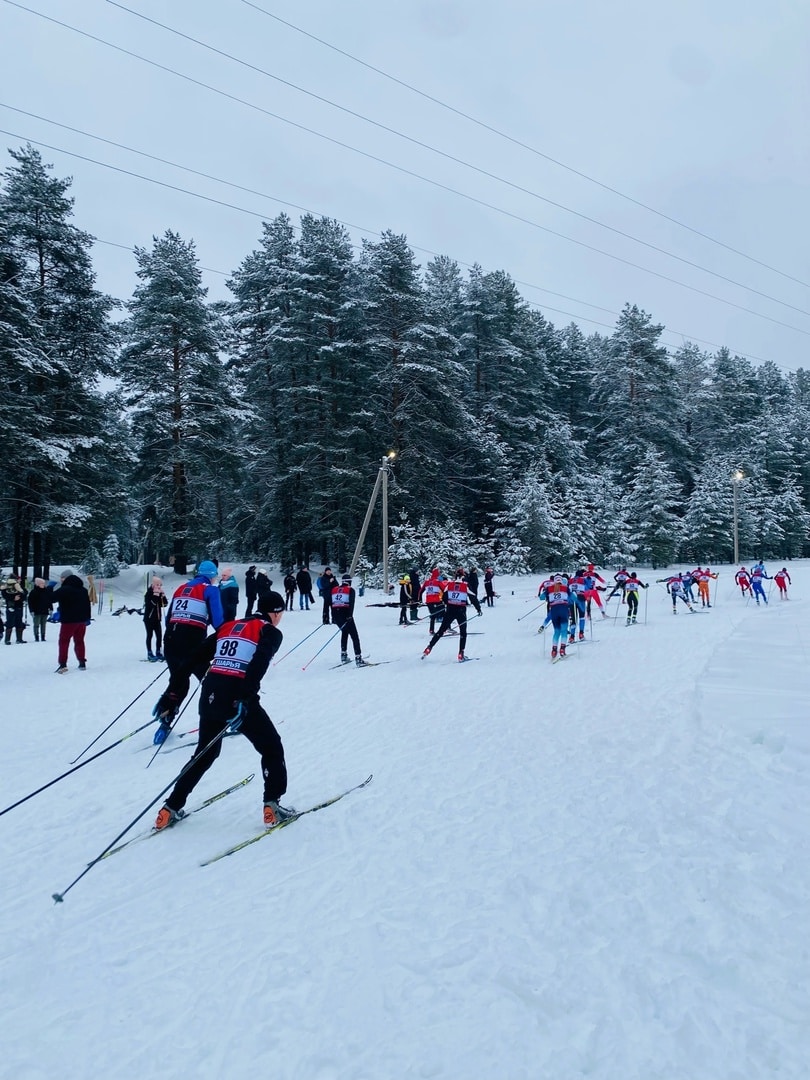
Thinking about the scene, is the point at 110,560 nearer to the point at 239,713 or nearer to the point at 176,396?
the point at 176,396

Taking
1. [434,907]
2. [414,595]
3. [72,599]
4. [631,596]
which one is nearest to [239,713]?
[434,907]

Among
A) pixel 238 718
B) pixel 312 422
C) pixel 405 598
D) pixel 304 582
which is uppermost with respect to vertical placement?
pixel 312 422

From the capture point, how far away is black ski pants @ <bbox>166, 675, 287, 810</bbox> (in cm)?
520

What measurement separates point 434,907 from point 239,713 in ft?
7.18

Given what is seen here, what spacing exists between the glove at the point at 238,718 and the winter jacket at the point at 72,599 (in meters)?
7.90

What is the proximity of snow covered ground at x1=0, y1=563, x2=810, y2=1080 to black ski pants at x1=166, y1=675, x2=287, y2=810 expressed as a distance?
0.39 m

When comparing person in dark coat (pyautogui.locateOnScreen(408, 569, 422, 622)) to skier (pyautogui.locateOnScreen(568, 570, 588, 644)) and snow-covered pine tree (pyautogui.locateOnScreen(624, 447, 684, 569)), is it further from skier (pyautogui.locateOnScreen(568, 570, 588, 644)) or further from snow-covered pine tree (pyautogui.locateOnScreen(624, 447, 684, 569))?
snow-covered pine tree (pyautogui.locateOnScreen(624, 447, 684, 569))

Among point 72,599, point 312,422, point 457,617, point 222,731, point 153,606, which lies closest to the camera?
point 222,731

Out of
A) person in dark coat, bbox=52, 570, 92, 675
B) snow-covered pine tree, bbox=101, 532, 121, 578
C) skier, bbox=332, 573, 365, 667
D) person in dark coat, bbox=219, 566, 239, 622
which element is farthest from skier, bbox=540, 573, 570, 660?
snow-covered pine tree, bbox=101, 532, 121, 578

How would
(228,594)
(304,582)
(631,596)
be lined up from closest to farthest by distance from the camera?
(228,594) → (631,596) → (304,582)

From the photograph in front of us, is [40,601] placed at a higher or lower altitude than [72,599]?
lower

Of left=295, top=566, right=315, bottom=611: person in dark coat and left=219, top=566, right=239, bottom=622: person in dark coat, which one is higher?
left=219, top=566, right=239, bottom=622: person in dark coat

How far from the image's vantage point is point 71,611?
40.2 ft

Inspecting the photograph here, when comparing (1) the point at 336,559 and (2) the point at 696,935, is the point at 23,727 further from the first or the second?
(1) the point at 336,559
